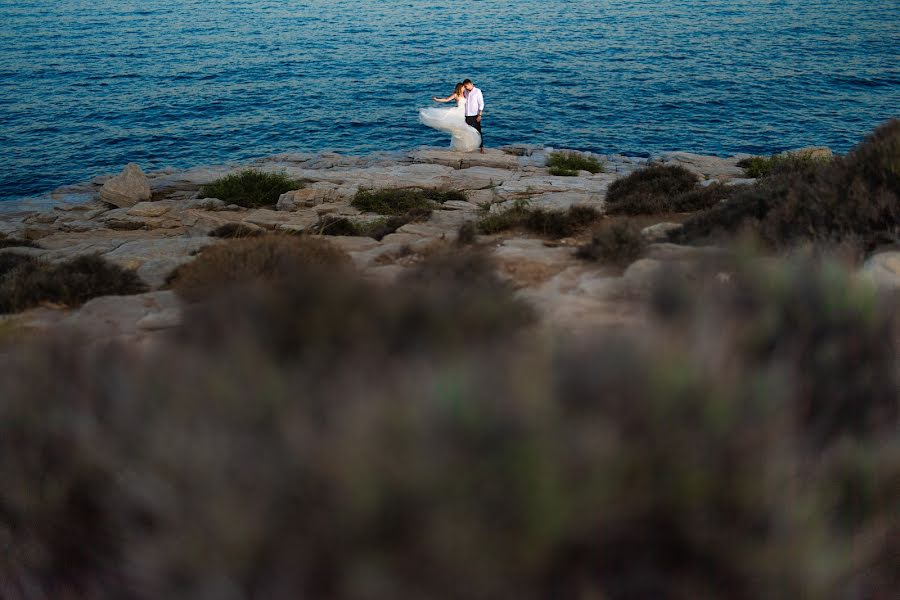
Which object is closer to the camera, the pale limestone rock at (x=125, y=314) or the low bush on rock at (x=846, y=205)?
the pale limestone rock at (x=125, y=314)

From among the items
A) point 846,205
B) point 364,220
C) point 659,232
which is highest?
point 846,205

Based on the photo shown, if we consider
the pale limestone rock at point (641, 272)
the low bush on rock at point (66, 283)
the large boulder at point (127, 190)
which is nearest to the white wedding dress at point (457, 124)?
the large boulder at point (127, 190)

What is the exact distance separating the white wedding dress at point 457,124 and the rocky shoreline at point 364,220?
0.58 metres

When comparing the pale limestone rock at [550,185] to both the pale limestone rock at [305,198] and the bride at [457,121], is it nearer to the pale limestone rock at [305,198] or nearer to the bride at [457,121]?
the pale limestone rock at [305,198]

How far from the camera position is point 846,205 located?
6.34 meters

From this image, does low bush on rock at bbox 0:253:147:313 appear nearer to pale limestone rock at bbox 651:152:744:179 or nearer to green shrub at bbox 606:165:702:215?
green shrub at bbox 606:165:702:215

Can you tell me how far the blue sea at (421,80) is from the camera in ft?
94.6

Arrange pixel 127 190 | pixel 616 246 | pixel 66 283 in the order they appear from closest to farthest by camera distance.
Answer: pixel 616 246, pixel 66 283, pixel 127 190

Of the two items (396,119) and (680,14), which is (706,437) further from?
(680,14)

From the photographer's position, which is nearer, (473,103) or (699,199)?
(699,199)

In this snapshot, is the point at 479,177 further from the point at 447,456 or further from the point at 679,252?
the point at 447,456

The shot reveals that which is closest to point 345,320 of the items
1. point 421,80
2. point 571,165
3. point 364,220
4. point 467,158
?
point 364,220

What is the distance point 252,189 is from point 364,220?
219 inches

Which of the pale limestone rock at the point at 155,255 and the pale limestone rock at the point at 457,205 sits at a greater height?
the pale limestone rock at the point at 155,255
